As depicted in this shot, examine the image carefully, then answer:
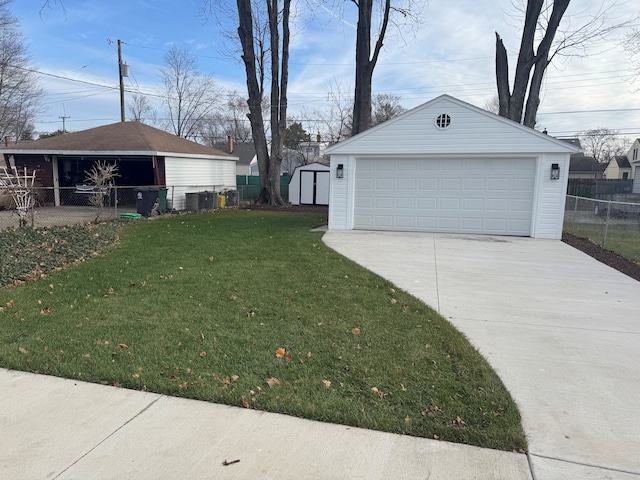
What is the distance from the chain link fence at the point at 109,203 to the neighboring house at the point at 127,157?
24 centimetres

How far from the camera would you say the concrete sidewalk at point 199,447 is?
2.41 meters

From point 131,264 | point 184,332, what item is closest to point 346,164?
point 131,264

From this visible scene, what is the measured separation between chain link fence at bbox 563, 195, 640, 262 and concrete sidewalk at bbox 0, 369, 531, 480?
8.45 m

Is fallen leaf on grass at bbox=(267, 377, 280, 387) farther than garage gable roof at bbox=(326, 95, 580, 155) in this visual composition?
No

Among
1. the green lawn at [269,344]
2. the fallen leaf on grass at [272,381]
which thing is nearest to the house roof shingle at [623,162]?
the green lawn at [269,344]

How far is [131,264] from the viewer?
743cm

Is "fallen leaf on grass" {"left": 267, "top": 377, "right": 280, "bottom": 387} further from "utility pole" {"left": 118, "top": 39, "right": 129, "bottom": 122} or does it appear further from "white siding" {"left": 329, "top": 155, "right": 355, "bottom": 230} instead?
"utility pole" {"left": 118, "top": 39, "right": 129, "bottom": 122}

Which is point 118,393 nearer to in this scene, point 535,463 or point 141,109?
point 535,463

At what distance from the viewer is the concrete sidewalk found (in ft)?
7.89

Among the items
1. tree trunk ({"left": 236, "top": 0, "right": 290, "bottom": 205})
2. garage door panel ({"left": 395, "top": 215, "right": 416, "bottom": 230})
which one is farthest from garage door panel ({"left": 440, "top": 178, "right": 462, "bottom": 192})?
tree trunk ({"left": 236, "top": 0, "right": 290, "bottom": 205})

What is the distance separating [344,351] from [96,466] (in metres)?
2.13

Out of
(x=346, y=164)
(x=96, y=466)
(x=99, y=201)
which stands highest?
(x=346, y=164)

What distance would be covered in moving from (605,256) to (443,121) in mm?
4983

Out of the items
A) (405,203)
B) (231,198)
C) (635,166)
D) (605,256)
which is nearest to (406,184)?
(405,203)
